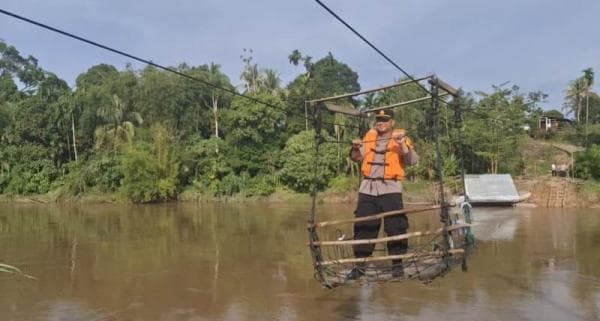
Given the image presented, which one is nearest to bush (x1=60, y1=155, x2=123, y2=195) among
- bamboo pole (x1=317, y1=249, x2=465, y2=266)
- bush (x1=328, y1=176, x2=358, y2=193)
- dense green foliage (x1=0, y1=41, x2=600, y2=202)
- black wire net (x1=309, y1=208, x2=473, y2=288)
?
dense green foliage (x1=0, y1=41, x2=600, y2=202)

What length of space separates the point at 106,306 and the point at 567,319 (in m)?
6.58

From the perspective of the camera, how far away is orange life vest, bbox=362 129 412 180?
5719 millimetres

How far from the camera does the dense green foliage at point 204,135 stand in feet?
91.7

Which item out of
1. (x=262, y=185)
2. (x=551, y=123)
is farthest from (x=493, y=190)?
(x=551, y=123)

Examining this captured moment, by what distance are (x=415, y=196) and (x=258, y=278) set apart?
1627cm

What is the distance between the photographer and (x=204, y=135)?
3516cm

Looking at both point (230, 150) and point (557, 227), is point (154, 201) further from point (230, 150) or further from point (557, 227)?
point (557, 227)

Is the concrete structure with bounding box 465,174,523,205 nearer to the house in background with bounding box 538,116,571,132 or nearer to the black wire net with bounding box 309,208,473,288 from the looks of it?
the house in background with bounding box 538,116,571,132

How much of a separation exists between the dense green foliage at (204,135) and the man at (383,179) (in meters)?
20.2

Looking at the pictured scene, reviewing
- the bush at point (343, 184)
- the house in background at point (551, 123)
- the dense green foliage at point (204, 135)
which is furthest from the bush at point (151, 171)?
the house in background at point (551, 123)

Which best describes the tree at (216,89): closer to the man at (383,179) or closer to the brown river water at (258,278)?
the brown river water at (258,278)

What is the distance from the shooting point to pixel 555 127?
116 feet

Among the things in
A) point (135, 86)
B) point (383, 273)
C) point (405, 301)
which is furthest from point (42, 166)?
point (383, 273)

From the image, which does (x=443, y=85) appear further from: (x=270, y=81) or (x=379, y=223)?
(x=270, y=81)
